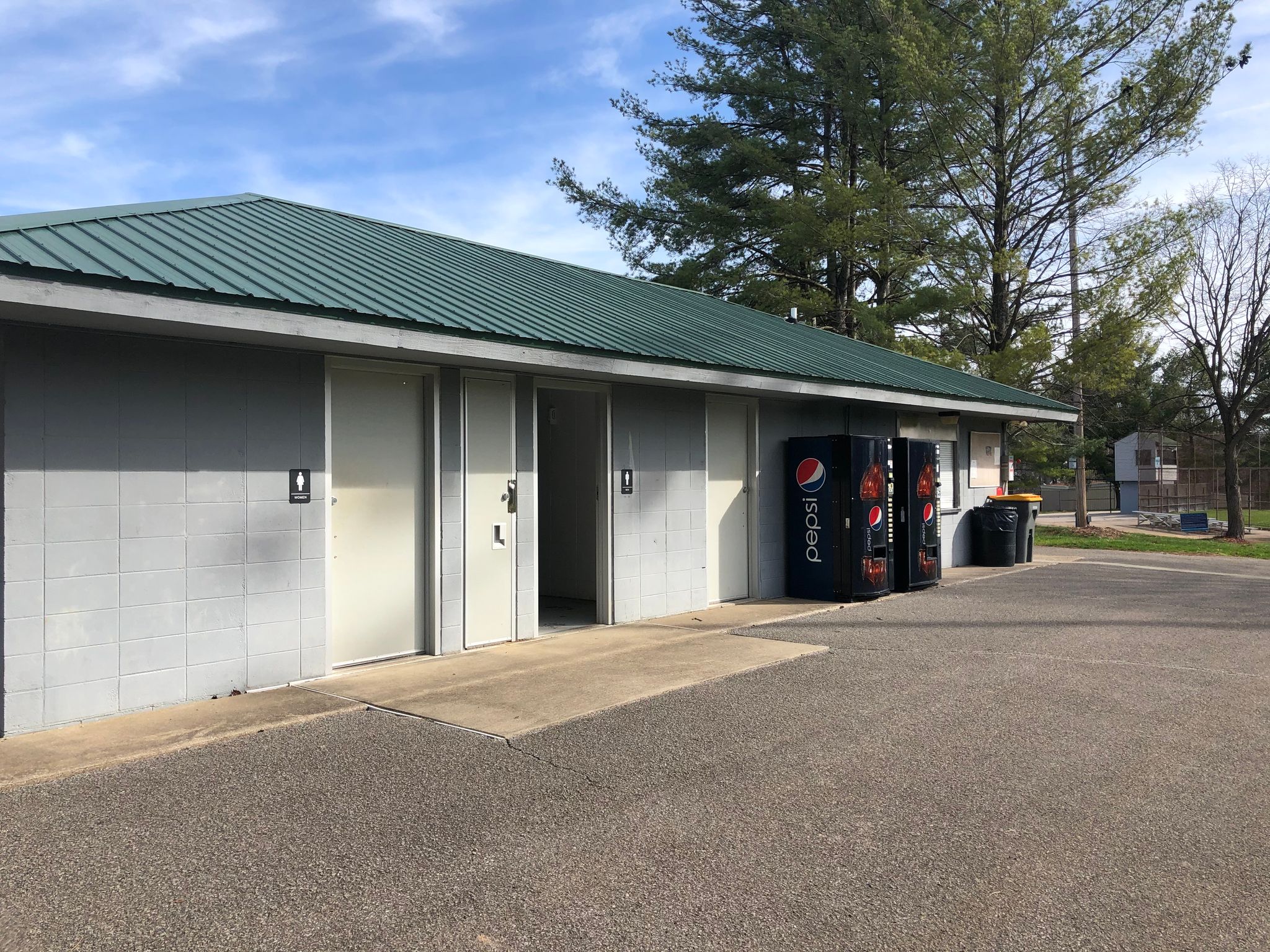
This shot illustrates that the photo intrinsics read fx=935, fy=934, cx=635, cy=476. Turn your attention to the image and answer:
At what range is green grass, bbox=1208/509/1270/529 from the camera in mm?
31516

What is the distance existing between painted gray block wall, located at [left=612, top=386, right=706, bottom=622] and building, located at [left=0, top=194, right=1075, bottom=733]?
34 mm

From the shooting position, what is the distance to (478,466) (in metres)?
8.45

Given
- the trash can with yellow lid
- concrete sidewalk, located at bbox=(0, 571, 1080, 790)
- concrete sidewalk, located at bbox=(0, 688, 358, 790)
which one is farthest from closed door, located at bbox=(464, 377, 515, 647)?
the trash can with yellow lid

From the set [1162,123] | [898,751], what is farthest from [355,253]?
[1162,123]

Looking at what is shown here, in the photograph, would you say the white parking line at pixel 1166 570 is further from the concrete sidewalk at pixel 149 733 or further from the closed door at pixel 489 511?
the concrete sidewalk at pixel 149 733

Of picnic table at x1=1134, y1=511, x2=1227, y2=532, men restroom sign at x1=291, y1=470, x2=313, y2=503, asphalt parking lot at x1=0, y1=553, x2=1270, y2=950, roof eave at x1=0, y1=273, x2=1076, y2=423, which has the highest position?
roof eave at x1=0, y1=273, x2=1076, y2=423

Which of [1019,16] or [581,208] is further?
[581,208]

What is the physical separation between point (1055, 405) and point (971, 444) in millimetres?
2063

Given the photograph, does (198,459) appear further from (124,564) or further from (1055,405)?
(1055,405)

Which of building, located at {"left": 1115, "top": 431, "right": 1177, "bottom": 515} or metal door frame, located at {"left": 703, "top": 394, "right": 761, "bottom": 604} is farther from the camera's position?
building, located at {"left": 1115, "top": 431, "right": 1177, "bottom": 515}

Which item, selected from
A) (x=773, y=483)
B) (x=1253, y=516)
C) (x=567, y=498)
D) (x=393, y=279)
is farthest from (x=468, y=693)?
(x=1253, y=516)

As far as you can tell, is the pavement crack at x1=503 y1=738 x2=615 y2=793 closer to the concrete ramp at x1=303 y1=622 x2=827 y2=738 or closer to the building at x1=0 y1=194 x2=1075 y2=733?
the concrete ramp at x1=303 y1=622 x2=827 y2=738

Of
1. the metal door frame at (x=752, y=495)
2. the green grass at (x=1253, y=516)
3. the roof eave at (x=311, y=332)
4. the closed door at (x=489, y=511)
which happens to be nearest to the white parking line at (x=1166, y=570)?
the metal door frame at (x=752, y=495)

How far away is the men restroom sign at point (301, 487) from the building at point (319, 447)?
20 mm
